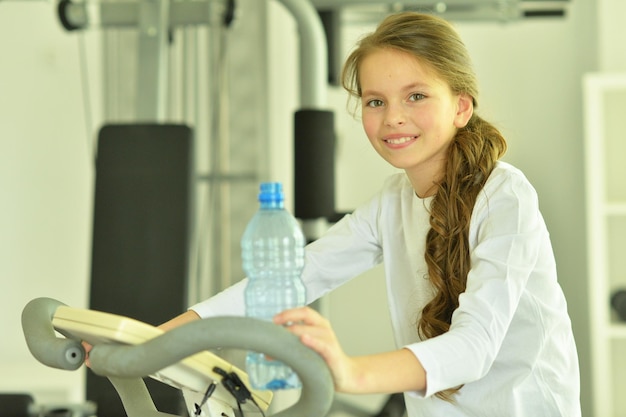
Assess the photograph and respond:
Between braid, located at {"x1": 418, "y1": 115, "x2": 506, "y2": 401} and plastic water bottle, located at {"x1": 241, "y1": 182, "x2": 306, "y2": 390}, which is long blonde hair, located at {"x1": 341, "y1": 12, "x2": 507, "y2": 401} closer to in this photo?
braid, located at {"x1": 418, "y1": 115, "x2": 506, "y2": 401}

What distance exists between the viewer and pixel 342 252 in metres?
1.58

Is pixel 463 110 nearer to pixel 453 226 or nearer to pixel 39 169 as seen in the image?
pixel 453 226

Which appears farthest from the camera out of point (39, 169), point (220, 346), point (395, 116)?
point (39, 169)

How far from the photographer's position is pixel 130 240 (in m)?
2.41

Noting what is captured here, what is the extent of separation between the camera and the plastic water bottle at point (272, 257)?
1150mm

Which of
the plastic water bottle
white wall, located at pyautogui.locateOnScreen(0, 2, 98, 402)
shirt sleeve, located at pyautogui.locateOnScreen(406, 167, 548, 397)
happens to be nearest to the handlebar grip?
the plastic water bottle

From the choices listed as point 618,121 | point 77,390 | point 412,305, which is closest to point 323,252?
point 412,305

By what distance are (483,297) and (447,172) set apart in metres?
0.33

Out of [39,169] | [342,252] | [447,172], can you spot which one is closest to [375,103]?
[447,172]

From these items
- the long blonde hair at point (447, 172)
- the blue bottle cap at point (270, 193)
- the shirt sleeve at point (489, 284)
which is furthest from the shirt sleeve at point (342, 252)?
the blue bottle cap at point (270, 193)

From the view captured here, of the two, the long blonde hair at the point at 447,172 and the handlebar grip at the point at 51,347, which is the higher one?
the long blonde hair at the point at 447,172

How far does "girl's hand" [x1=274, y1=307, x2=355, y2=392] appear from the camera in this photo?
3.13 feet

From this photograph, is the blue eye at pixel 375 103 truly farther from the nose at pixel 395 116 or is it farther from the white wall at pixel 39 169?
the white wall at pixel 39 169

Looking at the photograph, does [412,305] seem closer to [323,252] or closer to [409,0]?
[323,252]
